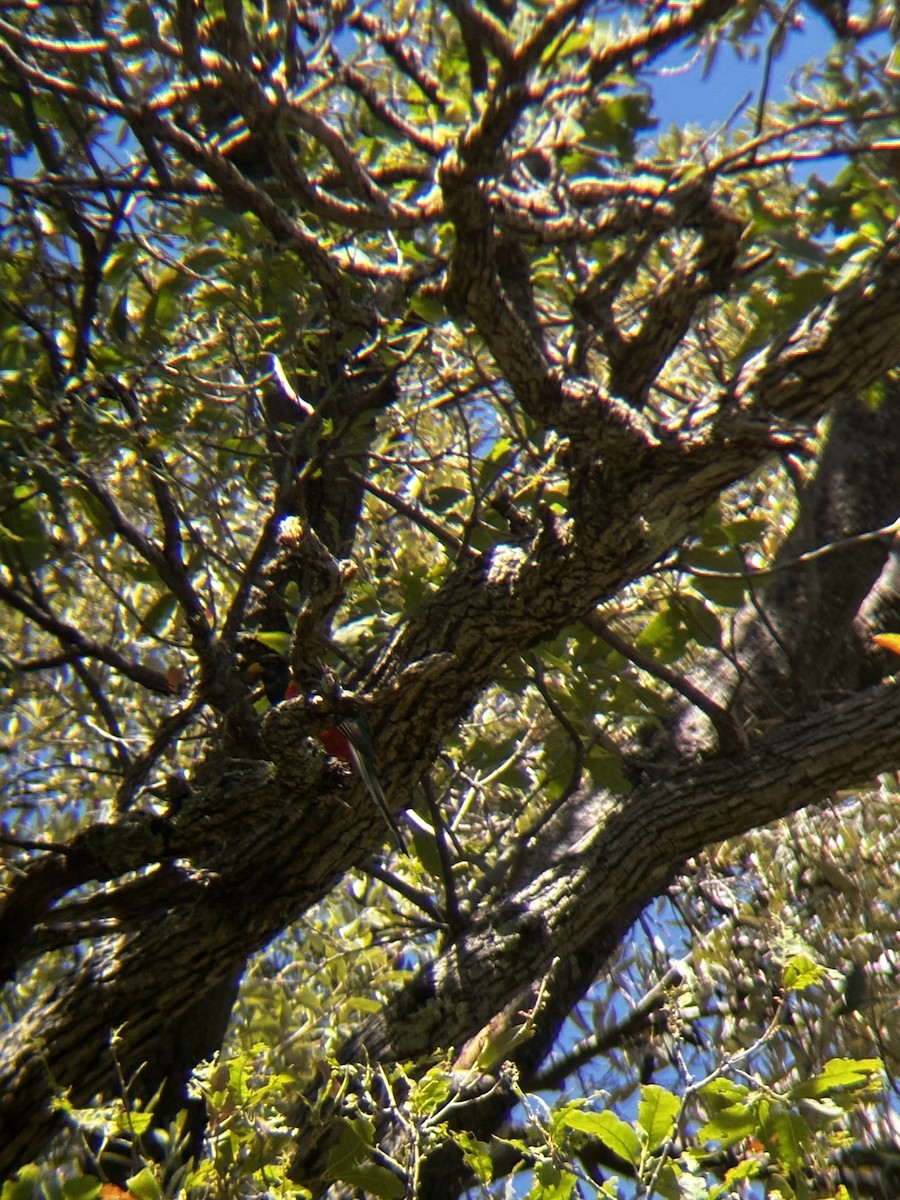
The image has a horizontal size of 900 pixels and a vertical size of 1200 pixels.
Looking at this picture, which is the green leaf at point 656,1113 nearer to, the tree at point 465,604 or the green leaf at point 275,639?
the tree at point 465,604

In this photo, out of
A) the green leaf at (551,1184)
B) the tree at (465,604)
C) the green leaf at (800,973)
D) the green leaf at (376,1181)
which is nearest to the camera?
the green leaf at (551,1184)

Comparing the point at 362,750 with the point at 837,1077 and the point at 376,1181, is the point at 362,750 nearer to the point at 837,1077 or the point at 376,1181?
the point at 376,1181

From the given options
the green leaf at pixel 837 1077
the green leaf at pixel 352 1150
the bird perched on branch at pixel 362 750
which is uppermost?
the bird perched on branch at pixel 362 750

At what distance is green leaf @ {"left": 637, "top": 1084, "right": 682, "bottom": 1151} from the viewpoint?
153 centimetres

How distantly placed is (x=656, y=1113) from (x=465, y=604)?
1007 millimetres

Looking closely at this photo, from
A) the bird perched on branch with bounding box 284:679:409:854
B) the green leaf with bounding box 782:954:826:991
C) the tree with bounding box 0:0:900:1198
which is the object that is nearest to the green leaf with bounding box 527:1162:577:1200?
the tree with bounding box 0:0:900:1198

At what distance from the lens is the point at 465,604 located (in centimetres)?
220

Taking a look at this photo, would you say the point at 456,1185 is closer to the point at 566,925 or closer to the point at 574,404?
the point at 566,925

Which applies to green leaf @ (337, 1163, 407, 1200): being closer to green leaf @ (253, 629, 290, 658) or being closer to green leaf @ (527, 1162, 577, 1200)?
green leaf @ (527, 1162, 577, 1200)

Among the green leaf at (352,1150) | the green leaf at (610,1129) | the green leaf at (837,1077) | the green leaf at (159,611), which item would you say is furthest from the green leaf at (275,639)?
the green leaf at (837,1077)

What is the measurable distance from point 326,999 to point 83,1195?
2.21m

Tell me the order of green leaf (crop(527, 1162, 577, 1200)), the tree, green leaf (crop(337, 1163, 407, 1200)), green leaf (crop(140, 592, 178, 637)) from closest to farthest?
green leaf (crop(527, 1162, 577, 1200)), green leaf (crop(337, 1163, 407, 1200)), the tree, green leaf (crop(140, 592, 178, 637))

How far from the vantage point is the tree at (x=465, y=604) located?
6.55 feet

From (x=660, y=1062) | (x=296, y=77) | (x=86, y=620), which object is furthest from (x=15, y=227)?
(x=660, y=1062)
